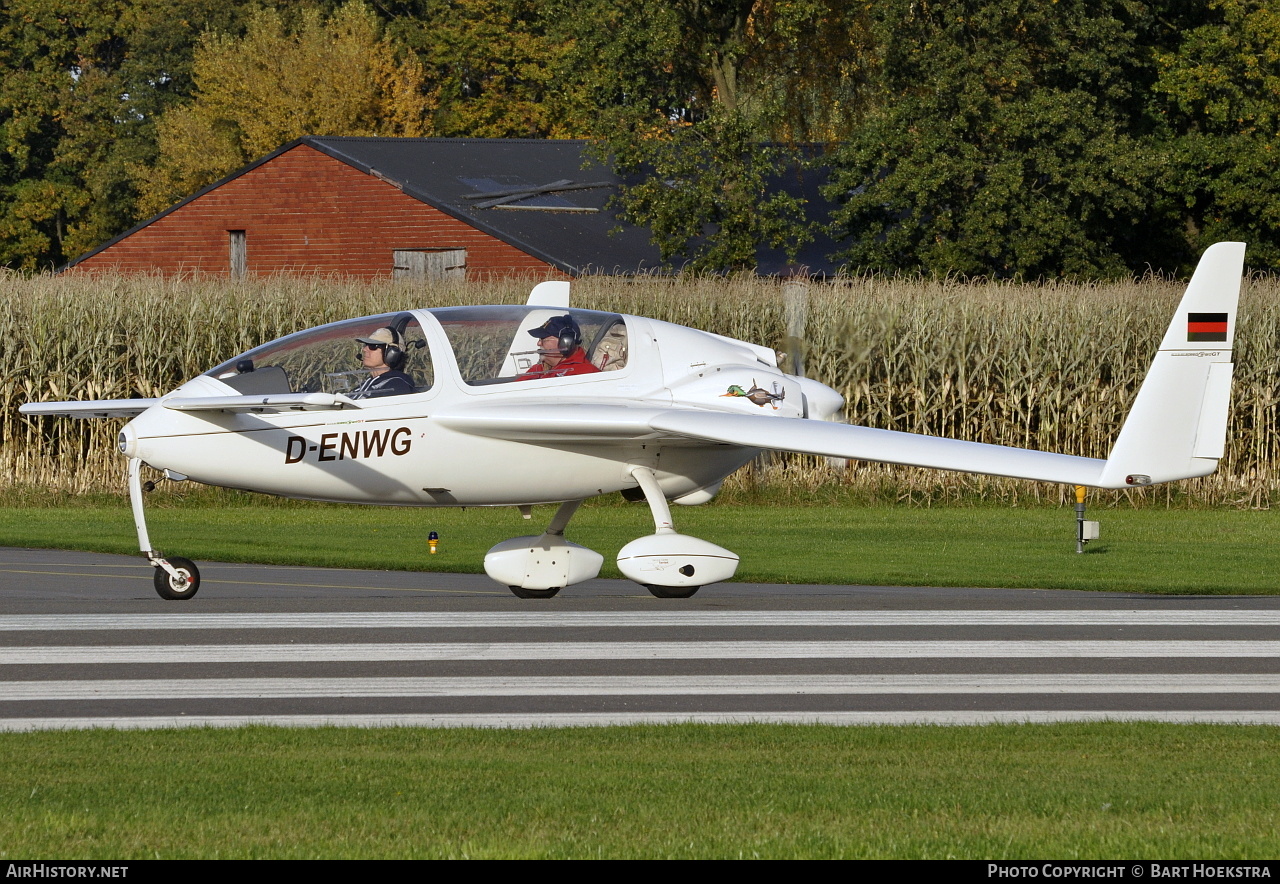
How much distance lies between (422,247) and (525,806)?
130 ft

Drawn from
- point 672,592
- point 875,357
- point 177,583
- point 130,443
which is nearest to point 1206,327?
point 672,592

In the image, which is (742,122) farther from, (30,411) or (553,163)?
(30,411)

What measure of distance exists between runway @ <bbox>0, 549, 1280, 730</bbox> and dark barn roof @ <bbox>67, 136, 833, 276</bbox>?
26.0 m

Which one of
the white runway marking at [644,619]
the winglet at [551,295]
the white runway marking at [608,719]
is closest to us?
the white runway marking at [608,719]

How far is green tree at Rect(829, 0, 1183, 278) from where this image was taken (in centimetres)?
3838

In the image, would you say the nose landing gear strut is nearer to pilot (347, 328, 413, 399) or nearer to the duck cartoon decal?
pilot (347, 328, 413, 399)

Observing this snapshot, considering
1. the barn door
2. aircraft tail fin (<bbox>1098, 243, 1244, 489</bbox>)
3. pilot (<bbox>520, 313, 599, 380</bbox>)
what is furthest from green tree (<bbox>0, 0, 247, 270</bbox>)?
aircraft tail fin (<bbox>1098, 243, 1244, 489</bbox>)

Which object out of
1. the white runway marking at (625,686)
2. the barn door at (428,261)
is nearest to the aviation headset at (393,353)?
the white runway marking at (625,686)

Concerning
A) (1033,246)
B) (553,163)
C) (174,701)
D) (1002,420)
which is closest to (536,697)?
(174,701)

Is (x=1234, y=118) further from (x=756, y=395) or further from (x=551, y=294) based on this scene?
(x=756, y=395)

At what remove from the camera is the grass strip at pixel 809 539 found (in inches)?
664

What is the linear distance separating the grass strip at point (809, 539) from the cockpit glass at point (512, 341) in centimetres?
370

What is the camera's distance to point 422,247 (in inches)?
1790

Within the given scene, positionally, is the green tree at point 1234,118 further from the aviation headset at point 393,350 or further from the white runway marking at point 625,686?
the white runway marking at point 625,686
